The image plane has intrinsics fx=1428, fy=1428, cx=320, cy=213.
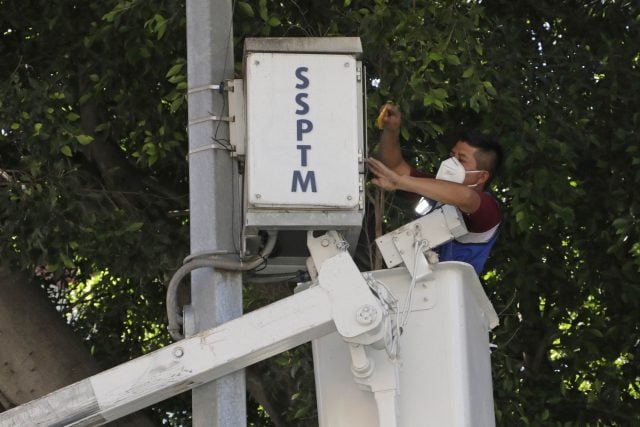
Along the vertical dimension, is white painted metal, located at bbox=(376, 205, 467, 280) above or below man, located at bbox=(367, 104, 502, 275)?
below

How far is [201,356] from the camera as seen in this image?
428 centimetres

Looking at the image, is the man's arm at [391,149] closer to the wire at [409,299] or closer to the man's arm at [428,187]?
the man's arm at [428,187]

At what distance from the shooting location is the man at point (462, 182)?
15.2 ft

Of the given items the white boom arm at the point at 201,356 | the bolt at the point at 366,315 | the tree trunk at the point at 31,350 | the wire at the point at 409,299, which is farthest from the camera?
the tree trunk at the point at 31,350

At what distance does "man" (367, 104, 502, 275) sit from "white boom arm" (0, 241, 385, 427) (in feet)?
1.52

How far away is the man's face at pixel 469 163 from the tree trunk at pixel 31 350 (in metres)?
2.52

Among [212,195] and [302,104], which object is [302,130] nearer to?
[302,104]

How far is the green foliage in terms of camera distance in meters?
6.86

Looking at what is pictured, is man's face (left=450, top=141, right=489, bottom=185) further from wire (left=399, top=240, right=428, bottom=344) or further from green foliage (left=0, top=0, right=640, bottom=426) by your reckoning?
green foliage (left=0, top=0, right=640, bottom=426)

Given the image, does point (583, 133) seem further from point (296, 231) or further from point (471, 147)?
point (296, 231)

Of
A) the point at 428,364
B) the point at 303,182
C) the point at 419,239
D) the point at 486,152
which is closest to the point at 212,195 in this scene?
the point at 303,182

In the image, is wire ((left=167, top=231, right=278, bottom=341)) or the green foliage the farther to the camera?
the green foliage

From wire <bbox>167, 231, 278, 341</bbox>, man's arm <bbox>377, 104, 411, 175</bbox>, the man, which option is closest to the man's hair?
the man

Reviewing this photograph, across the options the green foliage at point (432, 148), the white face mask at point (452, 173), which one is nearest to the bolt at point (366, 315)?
the white face mask at point (452, 173)
